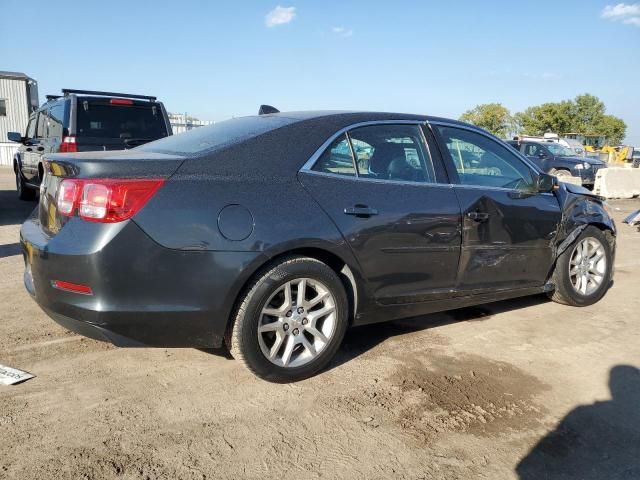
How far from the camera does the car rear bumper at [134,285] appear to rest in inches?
106

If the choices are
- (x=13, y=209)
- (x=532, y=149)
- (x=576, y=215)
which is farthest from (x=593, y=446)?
(x=532, y=149)

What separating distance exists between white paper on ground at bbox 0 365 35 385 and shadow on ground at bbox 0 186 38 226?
605cm

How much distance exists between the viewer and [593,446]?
2.68 metres

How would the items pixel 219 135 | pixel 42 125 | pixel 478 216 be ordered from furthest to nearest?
1. pixel 42 125
2. pixel 478 216
3. pixel 219 135

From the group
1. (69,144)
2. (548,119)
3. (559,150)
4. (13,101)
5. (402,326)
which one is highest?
(548,119)

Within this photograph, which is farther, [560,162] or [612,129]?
[612,129]

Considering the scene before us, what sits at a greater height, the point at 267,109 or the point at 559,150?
the point at 559,150

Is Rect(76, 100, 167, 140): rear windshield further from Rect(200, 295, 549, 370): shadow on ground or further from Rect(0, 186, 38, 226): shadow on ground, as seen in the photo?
Rect(200, 295, 549, 370): shadow on ground

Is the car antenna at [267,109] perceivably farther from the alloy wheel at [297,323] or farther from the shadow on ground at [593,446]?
the shadow on ground at [593,446]

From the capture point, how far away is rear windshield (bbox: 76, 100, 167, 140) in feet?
26.3

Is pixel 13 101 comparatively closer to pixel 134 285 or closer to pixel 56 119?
pixel 56 119

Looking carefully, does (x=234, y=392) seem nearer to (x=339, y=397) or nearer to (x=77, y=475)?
(x=339, y=397)

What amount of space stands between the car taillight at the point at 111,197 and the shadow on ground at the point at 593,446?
2.19 metres

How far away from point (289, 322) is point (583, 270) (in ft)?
10.1
